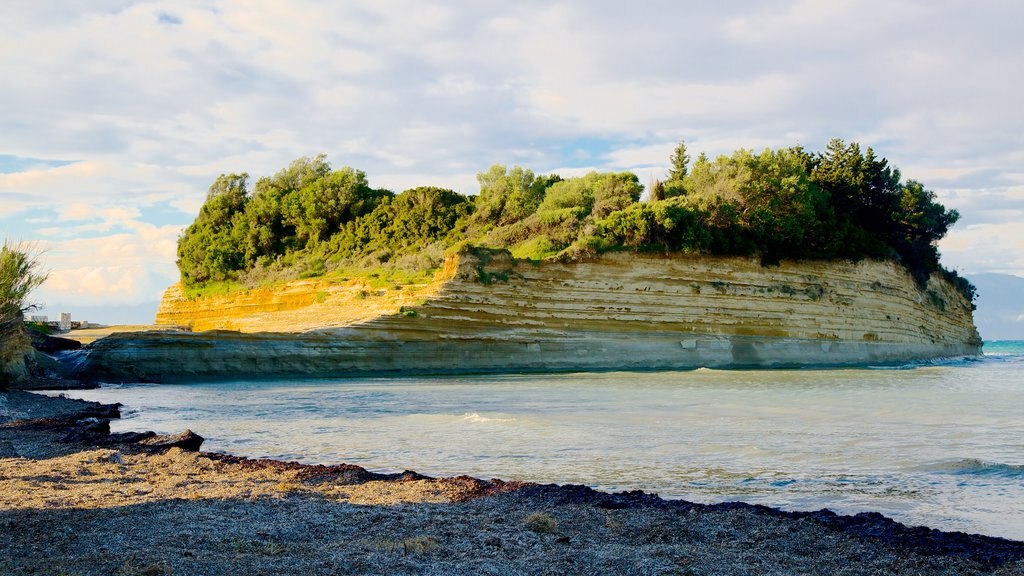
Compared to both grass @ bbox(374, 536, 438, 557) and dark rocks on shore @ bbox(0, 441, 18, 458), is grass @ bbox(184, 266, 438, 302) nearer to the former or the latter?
dark rocks on shore @ bbox(0, 441, 18, 458)

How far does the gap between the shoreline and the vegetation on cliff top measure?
1006 inches

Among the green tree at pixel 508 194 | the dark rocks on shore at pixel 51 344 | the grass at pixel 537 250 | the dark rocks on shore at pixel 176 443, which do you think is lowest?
the dark rocks on shore at pixel 176 443

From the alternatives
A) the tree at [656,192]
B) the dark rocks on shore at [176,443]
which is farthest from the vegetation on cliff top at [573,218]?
the dark rocks on shore at [176,443]

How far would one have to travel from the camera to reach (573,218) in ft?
122

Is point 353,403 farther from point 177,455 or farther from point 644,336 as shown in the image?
point 644,336

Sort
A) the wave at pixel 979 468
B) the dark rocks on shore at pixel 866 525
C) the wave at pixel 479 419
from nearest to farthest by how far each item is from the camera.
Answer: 1. the dark rocks on shore at pixel 866 525
2. the wave at pixel 979 468
3. the wave at pixel 479 419

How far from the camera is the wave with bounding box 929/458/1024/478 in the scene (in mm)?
9352

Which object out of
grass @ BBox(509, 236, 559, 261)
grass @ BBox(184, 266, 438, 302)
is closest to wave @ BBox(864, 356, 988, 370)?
grass @ BBox(509, 236, 559, 261)

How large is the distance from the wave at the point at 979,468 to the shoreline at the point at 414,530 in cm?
329

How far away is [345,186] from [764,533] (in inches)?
1806

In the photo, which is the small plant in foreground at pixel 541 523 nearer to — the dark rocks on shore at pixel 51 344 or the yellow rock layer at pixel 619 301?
the yellow rock layer at pixel 619 301

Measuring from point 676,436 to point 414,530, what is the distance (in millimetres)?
6882

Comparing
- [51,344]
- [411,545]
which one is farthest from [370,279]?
[411,545]

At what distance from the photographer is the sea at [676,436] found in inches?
338
